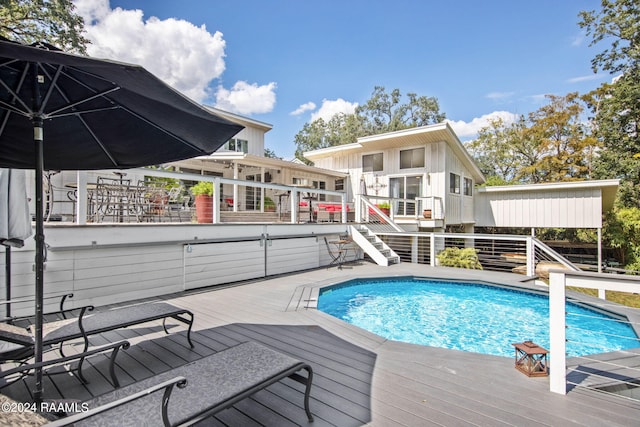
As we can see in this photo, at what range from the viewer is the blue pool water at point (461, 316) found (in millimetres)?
4918

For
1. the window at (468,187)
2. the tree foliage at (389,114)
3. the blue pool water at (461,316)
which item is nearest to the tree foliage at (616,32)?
the window at (468,187)

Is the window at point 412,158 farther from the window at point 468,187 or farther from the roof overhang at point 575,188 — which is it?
the roof overhang at point 575,188

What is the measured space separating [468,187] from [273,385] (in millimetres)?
15897

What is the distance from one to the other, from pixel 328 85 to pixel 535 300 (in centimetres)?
2928

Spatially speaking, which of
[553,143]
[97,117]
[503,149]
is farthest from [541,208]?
[97,117]

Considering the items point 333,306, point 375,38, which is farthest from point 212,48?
point 333,306

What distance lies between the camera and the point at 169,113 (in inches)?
102

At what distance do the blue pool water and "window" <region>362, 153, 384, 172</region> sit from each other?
8.11m

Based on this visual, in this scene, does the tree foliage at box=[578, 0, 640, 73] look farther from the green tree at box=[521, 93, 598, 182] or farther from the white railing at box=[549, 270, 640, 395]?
the white railing at box=[549, 270, 640, 395]

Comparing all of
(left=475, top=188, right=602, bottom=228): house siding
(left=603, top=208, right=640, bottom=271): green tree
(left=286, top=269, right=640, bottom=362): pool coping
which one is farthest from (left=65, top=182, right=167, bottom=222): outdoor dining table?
A: (left=603, top=208, right=640, bottom=271): green tree

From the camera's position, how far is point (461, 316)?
19.6 ft

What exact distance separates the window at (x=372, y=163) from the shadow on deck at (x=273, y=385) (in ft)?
39.2

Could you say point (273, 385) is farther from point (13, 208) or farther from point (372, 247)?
point (372, 247)

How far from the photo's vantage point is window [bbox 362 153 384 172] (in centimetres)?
1503
